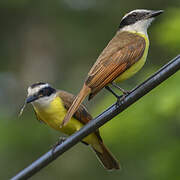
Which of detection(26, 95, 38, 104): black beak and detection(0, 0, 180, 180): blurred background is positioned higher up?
detection(26, 95, 38, 104): black beak

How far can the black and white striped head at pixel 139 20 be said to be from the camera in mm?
6711

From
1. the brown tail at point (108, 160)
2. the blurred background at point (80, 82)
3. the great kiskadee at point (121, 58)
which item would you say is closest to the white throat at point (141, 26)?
the great kiskadee at point (121, 58)

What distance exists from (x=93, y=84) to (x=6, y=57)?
11.1 m

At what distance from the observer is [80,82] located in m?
14.3

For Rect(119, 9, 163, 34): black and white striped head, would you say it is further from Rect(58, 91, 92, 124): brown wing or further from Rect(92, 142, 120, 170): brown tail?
Rect(92, 142, 120, 170): brown tail

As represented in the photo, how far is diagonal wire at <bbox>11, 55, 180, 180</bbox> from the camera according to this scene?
4090 millimetres

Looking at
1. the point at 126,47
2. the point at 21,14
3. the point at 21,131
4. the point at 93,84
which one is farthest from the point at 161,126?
the point at 21,14

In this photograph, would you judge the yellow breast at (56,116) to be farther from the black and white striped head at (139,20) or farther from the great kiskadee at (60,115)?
the black and white striped head at (139,20)

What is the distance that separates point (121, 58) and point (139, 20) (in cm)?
102

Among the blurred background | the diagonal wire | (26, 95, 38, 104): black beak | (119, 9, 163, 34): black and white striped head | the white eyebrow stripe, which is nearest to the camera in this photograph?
the diagonal wire

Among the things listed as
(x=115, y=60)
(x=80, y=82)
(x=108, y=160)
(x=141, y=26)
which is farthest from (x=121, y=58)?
(x=80, y=82)

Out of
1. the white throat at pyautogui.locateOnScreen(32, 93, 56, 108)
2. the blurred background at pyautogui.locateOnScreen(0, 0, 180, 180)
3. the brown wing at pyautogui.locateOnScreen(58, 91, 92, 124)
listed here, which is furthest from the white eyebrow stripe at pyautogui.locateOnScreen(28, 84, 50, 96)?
the blurred background at pyautogui.locateOnScreen(0, 0, 180, 180)

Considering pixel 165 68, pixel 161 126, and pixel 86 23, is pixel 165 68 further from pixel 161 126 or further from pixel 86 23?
pixel 86 23

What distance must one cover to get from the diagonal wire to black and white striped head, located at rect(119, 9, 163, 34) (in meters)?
2.33
